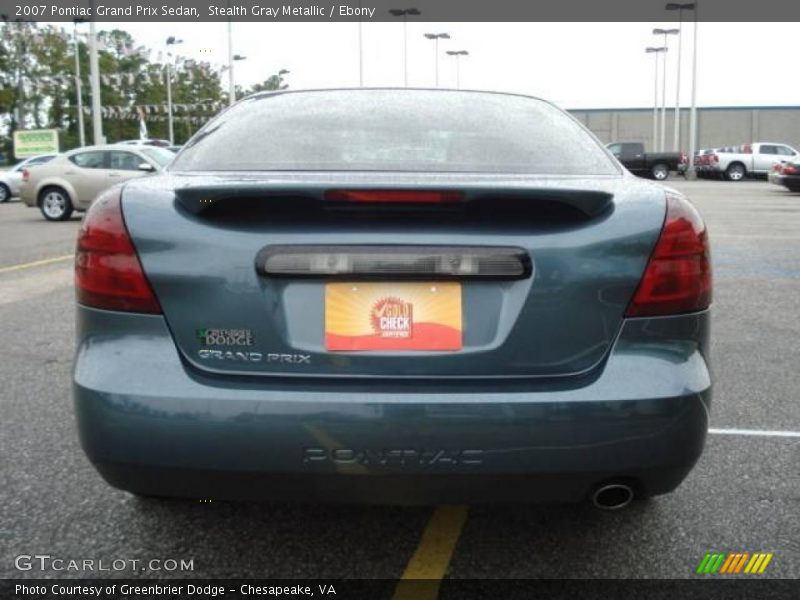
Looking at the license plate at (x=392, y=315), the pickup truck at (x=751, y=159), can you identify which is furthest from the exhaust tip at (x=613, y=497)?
the pickup truck at (x=751, y=159)

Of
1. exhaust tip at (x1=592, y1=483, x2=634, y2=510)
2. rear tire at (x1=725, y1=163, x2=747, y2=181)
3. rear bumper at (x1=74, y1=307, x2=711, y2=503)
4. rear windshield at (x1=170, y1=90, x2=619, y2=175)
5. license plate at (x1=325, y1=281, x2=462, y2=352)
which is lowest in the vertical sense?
rear tire at (x1=725, y1=163, x2=747, y2=181)

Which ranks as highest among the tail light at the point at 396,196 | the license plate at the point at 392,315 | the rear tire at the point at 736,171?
the tail light at the point at 396,196

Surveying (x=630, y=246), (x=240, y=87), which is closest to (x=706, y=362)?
(x=630, y=246)

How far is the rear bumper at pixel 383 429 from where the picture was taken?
2090 mm

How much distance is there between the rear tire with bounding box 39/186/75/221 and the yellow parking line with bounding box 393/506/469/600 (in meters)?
15.1

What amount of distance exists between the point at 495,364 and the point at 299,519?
1.12m

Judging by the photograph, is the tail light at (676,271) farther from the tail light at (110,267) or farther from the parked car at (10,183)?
the parked car at (10,183)

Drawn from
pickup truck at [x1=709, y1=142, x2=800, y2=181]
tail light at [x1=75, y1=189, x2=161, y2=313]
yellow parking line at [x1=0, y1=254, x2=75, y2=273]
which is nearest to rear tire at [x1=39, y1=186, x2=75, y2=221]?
yellow parking line at [x1=0, y1=254, x2=75, y2=273]

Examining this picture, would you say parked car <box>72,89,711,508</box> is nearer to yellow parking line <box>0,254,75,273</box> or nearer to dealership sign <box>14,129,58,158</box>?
yellow parking line <box>0,254,75,273</box>

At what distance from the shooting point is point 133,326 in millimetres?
2223

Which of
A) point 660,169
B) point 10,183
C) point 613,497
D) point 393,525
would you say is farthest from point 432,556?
point 660,169

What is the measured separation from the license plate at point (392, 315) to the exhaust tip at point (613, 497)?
576 millimetres

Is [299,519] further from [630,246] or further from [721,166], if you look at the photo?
[721,166]

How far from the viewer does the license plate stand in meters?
2.13
